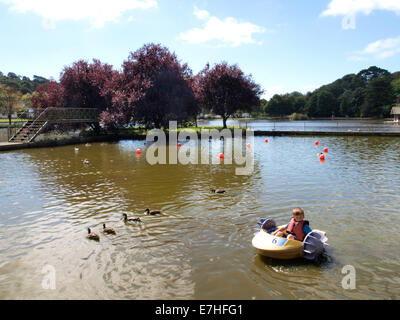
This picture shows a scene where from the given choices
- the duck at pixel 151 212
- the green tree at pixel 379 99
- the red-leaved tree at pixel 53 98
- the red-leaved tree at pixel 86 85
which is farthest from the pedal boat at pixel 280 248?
the green tree at pixel 379 99

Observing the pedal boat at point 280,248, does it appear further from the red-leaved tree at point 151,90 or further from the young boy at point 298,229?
the red-leaved tree at point 151,90

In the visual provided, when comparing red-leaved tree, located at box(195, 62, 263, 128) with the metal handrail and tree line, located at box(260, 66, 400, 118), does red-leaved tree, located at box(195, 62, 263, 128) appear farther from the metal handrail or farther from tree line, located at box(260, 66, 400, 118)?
tree line, located at box(260, 66, 400, 118)

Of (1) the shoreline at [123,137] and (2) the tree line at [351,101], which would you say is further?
(2) the tree line at [351,101]

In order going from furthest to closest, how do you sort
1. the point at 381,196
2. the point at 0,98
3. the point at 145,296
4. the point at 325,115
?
the point at 325,115 < the point at 0,98 < the point at 381,196 < the point at 145,296

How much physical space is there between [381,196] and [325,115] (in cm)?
10983

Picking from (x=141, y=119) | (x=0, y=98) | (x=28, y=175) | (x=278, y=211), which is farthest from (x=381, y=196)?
(x=0, y=98)

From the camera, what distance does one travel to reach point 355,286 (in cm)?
617

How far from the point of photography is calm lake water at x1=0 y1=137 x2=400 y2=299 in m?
6.24

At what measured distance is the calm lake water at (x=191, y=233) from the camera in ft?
20.5

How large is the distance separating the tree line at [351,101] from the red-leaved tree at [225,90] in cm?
3719

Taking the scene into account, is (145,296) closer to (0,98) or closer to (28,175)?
(28,175)

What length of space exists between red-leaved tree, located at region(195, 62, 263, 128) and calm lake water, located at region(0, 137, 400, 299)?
3078cm

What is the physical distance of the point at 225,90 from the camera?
46.9m

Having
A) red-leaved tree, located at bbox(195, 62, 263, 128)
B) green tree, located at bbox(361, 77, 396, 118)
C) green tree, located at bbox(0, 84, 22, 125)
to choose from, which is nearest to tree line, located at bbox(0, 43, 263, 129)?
red-leaved tree, located at bbox(195, 62, 263, 128)
